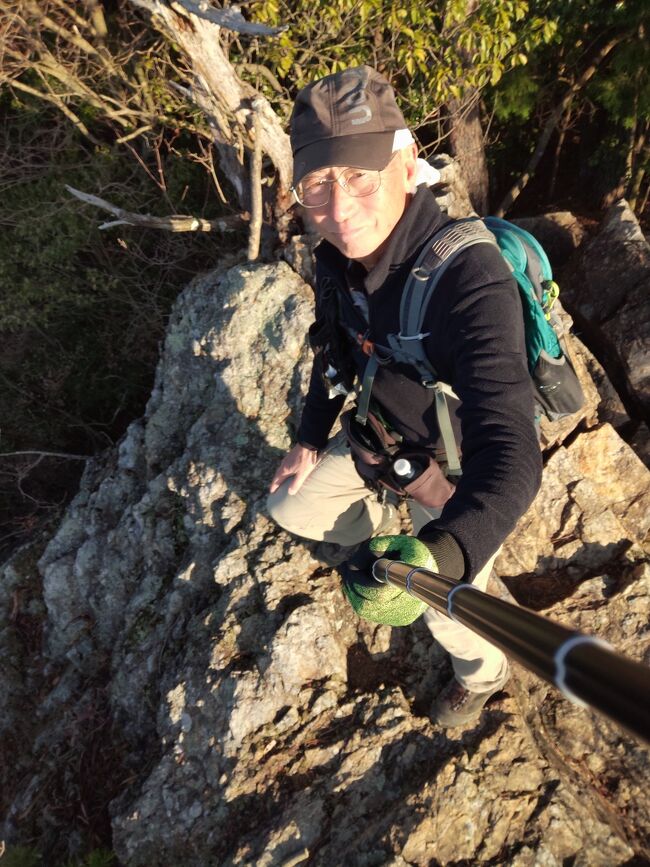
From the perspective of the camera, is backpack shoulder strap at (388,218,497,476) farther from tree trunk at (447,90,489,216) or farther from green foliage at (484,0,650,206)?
tree trunk at (447,90,489,216)

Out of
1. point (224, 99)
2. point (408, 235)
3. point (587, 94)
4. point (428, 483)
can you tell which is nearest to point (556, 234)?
point (587, 94)

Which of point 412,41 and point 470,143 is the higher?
point 412,41

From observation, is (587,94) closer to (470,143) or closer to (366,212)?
(470,143)

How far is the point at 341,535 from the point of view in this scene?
388 cm

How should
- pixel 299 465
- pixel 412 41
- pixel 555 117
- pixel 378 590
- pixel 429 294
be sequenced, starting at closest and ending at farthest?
pixel 378 590 < pixel 429 294 < pixel 299 465 < pixel 412 41 < pixel 555 117

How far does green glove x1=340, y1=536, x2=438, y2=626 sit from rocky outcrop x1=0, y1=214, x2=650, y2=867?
1.62m

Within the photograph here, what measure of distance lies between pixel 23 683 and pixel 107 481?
7.47 feet

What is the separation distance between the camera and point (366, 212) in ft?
7.89

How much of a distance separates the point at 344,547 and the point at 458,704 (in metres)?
1.34

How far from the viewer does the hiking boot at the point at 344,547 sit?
4.00 m

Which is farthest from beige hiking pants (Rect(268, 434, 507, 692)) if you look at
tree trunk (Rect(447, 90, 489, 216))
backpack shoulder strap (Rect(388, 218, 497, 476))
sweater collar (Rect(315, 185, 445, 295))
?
tree trunk (Rect(447, 90, 489, 216))

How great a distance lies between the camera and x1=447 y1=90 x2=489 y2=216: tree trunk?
6.31 meters

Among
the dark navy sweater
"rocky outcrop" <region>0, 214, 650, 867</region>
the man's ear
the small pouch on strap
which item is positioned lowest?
"rocky outcrop" <region>0, 214, 650, 867</region>

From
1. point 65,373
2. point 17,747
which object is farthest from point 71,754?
point 65,373
